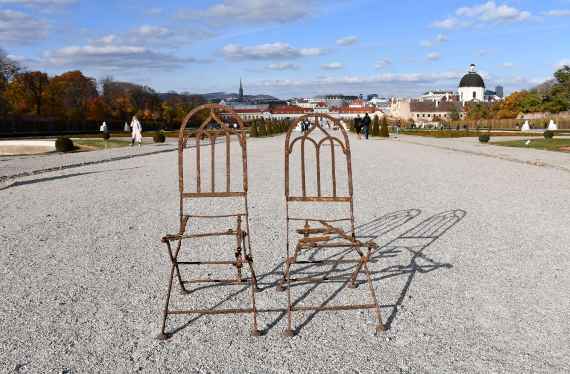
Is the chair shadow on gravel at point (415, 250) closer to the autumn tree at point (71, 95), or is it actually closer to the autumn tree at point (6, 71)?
the autumn tree at point (6, 71)

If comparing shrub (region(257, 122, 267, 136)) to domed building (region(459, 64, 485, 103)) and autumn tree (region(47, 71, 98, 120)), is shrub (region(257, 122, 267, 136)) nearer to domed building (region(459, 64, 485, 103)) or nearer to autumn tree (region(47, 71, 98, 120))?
autumn tree (region(47, 71, 98, 120))

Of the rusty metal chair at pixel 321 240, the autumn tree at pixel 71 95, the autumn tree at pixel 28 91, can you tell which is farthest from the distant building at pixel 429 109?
the rusty metal chair at pixel 321 240

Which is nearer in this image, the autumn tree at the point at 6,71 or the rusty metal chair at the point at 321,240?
the rusty metal chair at the point at 321,240

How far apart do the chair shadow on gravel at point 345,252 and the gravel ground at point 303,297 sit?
3 cm

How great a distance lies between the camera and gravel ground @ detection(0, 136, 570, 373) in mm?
3115

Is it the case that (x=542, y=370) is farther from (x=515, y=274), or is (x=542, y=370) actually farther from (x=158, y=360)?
(x=158, y=360)

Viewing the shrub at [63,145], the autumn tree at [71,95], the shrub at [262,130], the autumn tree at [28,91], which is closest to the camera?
the shrub at [63,145]

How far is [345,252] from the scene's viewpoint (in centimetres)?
552

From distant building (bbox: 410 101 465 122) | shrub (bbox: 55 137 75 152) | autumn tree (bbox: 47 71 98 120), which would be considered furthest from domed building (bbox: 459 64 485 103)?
shrub (bbox: 55 137 75 152)

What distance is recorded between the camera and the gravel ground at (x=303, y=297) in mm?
3115

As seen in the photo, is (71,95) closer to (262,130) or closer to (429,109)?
(262,130)

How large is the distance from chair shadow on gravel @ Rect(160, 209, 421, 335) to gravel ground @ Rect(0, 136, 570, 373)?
26 millimetres

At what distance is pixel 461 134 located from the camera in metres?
39.6

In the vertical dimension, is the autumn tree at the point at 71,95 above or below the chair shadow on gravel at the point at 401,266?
above
